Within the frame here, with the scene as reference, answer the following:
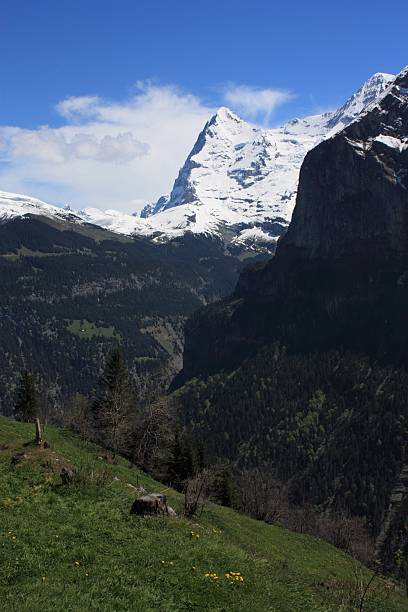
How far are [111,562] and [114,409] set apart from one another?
46.2 metres

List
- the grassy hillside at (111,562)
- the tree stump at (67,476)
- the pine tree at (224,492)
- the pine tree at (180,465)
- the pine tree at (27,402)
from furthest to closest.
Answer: the pine tree at (27,402), the pine tree at (224,492), the pine tree at (180,465), the tree stump at (67,476), the grassy hillside at (111,562)

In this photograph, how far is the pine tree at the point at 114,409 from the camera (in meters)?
67.6

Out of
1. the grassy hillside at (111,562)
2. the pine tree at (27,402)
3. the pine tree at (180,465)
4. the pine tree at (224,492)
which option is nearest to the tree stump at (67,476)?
the grassy hillside at (111,562)

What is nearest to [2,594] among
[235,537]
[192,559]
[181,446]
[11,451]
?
[192,559]

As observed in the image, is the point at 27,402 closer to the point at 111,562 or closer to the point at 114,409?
the point at 114,409

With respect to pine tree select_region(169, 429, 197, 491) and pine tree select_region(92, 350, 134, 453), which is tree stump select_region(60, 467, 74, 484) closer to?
pine tree select_region(92, 350, 134, 453)

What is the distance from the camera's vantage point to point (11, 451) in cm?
4278

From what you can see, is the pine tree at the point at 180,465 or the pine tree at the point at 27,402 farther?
the pine tree at the point at 27,402

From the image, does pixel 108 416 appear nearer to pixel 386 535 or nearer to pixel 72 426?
pixel 72 426

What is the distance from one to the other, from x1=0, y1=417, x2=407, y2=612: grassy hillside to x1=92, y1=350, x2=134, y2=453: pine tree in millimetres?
29081

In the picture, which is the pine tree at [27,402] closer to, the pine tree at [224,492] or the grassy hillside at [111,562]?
the pine tree at [224,492]

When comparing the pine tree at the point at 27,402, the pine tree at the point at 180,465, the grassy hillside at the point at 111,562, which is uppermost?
the grassy hillside at the point at 111,562

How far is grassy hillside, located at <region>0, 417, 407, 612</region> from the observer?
20.8 meters

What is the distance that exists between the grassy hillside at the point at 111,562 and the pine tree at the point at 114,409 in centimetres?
2908
